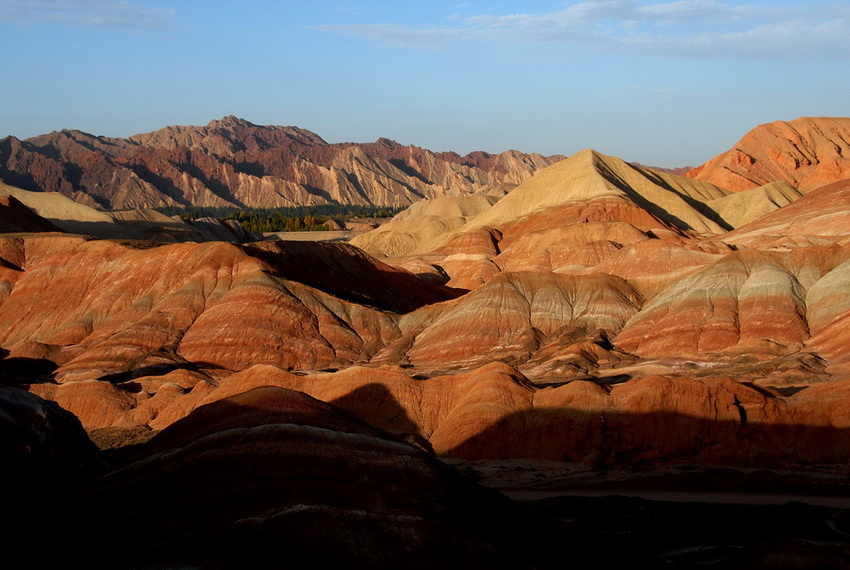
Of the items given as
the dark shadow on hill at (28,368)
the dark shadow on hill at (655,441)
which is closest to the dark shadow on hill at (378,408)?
the dark shadow on hill at (655,441)

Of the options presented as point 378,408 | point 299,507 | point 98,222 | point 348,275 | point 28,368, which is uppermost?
point 299,507

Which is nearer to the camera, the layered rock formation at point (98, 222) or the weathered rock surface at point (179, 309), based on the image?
the weathered rock surface at point (179, 309)

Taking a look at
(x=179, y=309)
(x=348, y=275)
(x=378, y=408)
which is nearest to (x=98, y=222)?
(x=348, y=275)

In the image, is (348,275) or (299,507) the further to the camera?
(348,275)

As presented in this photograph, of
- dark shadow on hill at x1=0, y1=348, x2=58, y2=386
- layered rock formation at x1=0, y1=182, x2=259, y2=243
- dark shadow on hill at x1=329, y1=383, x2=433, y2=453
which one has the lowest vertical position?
dark shadow on hill at x1=0, y1=348, x2=58, y2=386

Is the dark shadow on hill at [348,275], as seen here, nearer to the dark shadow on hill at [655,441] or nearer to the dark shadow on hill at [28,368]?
the dark shadow on hill at [28,368]

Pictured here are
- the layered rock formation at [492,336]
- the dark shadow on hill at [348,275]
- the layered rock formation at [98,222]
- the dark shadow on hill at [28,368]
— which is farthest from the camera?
the layered rock formation at [98,222]

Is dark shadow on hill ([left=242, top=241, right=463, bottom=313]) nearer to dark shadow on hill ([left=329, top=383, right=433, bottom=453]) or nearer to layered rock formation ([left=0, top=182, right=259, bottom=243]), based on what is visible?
layered rock formation ([left=0, top=182, right=259, bottom=243])

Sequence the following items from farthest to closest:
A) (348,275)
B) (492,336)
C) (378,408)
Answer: (348,275) → (492,336) → (378,408)

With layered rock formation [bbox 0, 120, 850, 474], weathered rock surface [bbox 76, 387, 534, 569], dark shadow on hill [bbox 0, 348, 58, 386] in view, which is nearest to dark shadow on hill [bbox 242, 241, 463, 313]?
layered rock formation [bbox 0, 120, 850, 474]

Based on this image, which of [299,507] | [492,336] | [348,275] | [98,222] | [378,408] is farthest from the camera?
[98,222]

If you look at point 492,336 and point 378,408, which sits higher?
point 378,408

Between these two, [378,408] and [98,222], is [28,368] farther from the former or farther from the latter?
[98,222]
